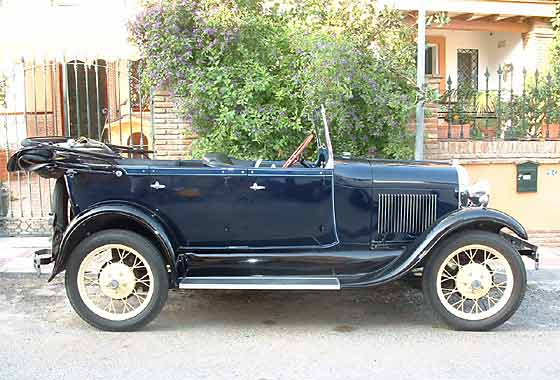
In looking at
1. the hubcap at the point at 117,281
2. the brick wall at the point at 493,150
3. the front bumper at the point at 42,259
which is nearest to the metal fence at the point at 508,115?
the brick wall at the point at 493,150

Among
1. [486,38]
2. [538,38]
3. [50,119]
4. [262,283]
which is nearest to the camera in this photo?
[262,283]

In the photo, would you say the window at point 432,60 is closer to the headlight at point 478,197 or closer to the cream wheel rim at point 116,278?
the headlight at point 478,197

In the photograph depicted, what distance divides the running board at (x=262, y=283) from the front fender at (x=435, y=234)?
8.3 inches

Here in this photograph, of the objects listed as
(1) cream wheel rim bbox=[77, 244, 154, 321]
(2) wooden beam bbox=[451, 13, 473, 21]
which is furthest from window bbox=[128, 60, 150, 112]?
(2) wooden beam bbox=[451, 13, 473, 21]

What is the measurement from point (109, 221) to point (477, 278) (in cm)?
301

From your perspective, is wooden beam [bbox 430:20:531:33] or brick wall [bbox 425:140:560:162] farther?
wooden beam [bbox 430:20:531:33]

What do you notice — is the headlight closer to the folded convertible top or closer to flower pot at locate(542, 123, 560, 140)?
the folded convertible top

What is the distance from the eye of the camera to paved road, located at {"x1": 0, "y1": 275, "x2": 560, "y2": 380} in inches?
161

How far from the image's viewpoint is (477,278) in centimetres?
481

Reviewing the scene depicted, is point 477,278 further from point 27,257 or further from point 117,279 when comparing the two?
point 27,257

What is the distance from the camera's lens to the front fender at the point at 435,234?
185 inches

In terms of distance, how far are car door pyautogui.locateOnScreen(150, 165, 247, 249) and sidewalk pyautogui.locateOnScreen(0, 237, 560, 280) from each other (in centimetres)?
→ 233

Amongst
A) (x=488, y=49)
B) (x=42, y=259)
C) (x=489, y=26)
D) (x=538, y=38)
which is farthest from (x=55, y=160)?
(x=488, y=49)

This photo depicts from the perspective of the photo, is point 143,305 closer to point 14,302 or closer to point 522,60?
point 14,302
